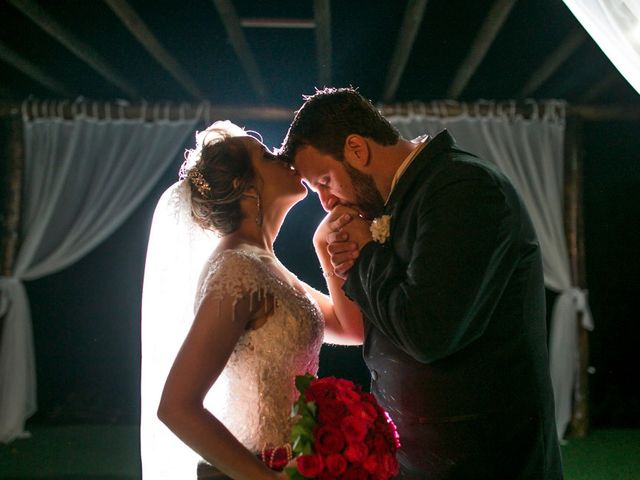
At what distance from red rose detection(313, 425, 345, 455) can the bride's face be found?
969mm

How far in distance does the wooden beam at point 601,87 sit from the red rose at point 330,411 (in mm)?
5031

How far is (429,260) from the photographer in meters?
1.46

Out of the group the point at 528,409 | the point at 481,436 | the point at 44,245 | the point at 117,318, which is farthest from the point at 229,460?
the point at 117,318

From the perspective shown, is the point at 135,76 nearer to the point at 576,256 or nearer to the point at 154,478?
the point at 576,256

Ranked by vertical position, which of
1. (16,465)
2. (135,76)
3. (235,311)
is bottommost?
(16,465)

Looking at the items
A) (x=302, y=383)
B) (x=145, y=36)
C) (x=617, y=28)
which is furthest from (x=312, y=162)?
(x=145, y=36)

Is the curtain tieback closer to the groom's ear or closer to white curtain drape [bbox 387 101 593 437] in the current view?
white curtain drape [bbox 387 101 593 437]

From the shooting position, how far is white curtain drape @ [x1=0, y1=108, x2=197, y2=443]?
630cm

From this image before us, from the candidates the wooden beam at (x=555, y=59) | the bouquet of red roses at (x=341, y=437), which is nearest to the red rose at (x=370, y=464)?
the bouquet of red roses at (x=341, y=437)

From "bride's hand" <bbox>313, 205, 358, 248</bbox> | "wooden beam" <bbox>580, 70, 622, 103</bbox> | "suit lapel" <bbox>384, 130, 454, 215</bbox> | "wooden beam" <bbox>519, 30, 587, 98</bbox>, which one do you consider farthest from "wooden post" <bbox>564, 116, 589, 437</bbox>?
"suit lapel" <bbox>384, 130, 454, 215</bbox>

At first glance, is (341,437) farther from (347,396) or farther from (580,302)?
(580,302)

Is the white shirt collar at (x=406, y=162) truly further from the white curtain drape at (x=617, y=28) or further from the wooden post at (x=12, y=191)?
the wooden post at (x=12, y=191)

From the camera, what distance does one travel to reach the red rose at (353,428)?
4.97ft

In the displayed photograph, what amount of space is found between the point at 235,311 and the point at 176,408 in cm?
31
